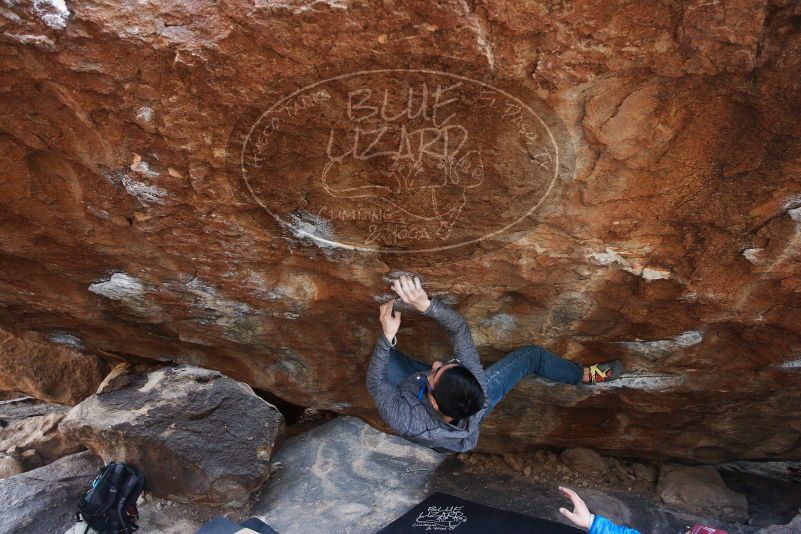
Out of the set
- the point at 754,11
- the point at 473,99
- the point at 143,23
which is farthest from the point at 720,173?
the point at 143,23

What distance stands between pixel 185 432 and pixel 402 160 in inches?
123

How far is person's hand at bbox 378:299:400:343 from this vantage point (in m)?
2.83

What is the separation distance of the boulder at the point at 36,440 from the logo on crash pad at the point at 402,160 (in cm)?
412

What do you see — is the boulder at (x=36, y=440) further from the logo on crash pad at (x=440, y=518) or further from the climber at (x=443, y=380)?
the climber at (x=443, y=380)

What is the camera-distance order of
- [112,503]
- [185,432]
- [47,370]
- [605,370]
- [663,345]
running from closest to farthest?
1. [663,345]
2. [605,370]
3. [112,503]
4. [185,432]
5. [47,370]

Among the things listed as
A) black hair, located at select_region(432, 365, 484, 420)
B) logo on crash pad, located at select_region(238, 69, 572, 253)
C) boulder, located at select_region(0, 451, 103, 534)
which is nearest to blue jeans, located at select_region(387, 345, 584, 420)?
black hair, located at select_region(432, 365, 484, 420)

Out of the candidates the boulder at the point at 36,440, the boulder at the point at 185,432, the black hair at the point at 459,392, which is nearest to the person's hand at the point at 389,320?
the black hair at the point at 459,392

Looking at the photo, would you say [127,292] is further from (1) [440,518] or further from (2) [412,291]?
(1) [440,518]

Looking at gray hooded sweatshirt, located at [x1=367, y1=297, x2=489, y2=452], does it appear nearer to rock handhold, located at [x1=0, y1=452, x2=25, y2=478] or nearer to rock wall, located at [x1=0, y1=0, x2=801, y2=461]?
rock wall, located at [x1=0, y1=0, x2=801, y2=461]

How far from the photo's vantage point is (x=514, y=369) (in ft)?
10.1

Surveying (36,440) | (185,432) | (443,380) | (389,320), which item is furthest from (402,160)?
(36,440)

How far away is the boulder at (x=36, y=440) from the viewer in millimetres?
5266

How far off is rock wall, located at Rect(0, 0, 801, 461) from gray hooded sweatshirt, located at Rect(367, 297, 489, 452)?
24cm

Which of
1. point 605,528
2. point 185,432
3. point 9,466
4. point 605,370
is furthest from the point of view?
Answer: point 9,466
